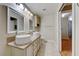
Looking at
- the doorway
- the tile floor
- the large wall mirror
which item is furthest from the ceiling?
the tile floor

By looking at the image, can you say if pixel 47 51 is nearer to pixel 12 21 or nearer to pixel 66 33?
pixel 66 33

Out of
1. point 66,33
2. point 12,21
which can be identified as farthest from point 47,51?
point 12,21

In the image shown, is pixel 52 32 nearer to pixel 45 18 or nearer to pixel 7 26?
pixel 45 18

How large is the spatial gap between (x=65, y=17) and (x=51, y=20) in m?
1.97

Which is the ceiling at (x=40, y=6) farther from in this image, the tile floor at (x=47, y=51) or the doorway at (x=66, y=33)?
the tile floor at (x=47, y=51)

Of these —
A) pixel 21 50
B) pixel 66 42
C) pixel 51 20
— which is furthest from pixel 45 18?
pixel 21 50

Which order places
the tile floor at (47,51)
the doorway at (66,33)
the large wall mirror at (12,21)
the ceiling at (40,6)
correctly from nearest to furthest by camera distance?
1. the large wall mirror at (12,21)
2. the tile floor at (47,51)
3. the ceiling at (40,6)
4. the doorway at (66,33)

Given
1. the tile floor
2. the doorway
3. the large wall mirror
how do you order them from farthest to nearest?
the doorway < the tile floor < the large wall mirror

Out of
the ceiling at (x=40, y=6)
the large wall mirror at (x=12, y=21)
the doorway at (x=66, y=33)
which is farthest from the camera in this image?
the doorway at (x=66, y=33)

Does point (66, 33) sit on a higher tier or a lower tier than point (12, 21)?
lower

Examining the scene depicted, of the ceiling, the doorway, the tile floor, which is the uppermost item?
the ceiling

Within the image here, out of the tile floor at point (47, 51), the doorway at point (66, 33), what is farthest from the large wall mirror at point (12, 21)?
the doorway at point (66, 33)

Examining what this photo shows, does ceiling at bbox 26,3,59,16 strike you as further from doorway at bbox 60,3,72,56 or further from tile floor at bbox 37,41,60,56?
tile floor at bbox 37,41,60,56

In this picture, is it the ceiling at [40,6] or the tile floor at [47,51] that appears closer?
the tile floor at [47,51]
